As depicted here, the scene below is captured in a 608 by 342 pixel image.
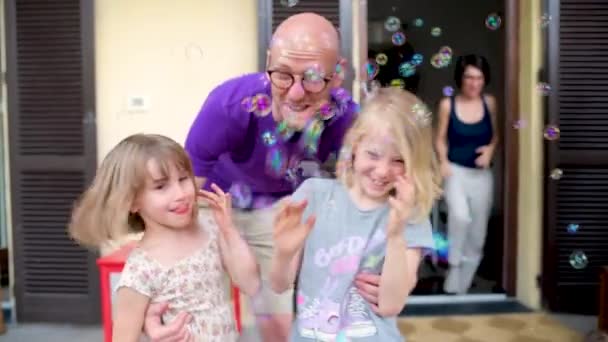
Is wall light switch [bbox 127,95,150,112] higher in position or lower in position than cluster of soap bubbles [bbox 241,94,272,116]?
higher

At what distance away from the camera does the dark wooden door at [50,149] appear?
2762 mm

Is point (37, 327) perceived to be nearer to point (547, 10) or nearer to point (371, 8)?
point (371, 8)

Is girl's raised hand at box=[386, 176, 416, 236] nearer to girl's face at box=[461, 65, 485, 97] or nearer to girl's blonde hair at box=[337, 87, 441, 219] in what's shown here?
A: girl's blonde hair at box=[337, 87, 441, 219]

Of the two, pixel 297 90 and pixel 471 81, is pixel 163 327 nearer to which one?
pixel 297 90

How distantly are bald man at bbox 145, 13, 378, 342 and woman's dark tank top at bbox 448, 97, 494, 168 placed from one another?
823 mm

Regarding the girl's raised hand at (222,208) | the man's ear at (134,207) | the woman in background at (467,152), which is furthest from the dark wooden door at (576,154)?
the man's ear at (134,207)

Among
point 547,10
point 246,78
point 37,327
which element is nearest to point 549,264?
point 547,10

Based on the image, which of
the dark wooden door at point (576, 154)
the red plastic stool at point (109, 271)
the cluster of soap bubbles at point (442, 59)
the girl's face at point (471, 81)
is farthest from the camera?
the dark wooden door at point (576, 154)

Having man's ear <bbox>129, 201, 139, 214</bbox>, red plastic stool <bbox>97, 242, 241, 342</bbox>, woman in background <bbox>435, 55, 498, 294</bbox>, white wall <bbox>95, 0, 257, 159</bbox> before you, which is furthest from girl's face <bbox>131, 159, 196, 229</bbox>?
white wall <bbox>95, 0, 257, 159</bbox>

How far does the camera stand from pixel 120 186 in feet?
3.65

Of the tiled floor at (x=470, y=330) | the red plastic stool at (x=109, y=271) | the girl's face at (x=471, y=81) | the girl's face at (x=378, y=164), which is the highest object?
the girl's face at (x=471, y=81)

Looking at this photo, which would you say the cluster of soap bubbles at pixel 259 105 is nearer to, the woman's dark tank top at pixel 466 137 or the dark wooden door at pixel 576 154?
the woman's dark tank top at pixel 466 137

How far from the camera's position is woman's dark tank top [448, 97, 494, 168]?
2.02 m

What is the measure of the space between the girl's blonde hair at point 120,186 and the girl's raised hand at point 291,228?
19 cm
